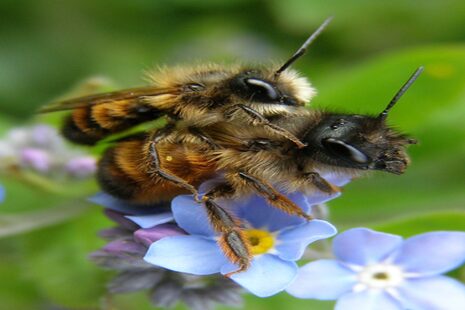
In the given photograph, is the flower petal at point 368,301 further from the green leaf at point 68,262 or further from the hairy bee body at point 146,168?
the green leaf at point 68,262

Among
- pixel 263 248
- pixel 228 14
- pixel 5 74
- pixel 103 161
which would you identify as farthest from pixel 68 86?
pixel 263 248

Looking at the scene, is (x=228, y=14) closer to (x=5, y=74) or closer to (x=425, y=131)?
(x=5, y=74)

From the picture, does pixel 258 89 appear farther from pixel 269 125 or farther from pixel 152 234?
pixel 152 234

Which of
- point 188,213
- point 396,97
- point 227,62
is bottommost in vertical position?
point 188,213

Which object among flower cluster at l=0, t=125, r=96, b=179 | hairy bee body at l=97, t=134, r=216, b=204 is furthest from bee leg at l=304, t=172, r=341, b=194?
flower cluster at l=0, t=125, r=96, b=179

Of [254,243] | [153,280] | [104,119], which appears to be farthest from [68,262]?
[254,243]

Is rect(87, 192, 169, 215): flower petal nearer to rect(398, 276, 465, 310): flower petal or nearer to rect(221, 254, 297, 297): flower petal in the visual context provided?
rect(221, 254, 297, 297): flower petal
